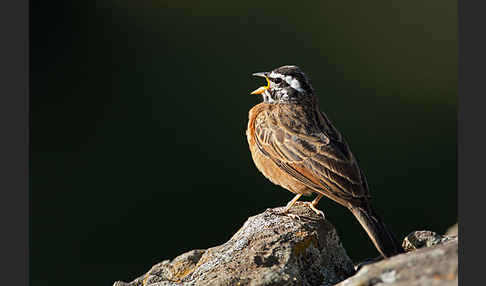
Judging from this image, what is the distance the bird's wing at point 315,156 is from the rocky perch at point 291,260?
0.36 metres

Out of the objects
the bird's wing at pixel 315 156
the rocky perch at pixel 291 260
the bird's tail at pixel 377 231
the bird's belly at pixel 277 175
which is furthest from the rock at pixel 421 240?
the bird's belly at pixel 277 175

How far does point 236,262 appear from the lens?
13.6 ft

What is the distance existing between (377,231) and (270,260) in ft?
3.83

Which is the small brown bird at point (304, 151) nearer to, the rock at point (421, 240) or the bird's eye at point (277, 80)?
the bird's eye at point (277, 80)

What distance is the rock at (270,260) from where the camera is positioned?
394 cm

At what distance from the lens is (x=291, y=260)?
4.13 metres

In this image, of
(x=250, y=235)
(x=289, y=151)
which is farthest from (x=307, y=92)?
(x=250, y=235)

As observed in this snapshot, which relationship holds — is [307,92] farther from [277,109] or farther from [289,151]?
[289,151]

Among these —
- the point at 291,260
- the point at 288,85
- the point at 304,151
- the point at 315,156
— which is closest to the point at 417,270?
the point at 291,260

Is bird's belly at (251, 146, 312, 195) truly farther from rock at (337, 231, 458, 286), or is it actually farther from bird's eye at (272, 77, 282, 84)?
rock at (337, 231, 458, 286)

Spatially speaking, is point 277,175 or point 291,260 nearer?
point 291,260

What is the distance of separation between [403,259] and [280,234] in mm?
1377

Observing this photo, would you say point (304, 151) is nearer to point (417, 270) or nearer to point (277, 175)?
point (277, 175)

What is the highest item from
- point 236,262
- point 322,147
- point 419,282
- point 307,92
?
point 307,92
